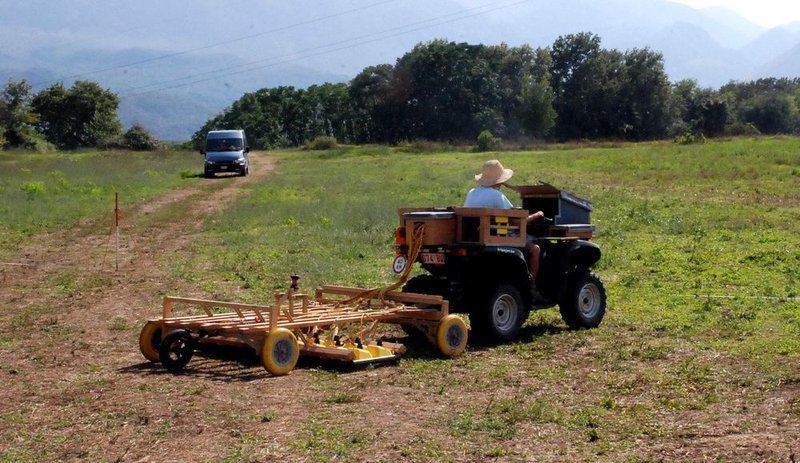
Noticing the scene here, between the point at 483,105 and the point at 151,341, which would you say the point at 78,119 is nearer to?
the point at 483,105

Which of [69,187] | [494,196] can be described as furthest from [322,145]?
[494,196]

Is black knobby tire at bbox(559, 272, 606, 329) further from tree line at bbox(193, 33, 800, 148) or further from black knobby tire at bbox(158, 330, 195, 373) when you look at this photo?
tree line at bbox(193, 33, 800, 148)

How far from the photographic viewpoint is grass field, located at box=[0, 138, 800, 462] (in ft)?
23.7

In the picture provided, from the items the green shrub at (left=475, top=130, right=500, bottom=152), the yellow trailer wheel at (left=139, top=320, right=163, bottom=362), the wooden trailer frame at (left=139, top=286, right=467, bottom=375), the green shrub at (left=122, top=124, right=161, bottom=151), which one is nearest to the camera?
the wooden trailer frame at (left=139, top=286, right=467, bottom=375)

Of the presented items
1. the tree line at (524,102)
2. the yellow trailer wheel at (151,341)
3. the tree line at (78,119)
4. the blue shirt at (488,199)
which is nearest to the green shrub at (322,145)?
the tree line at (78,119)

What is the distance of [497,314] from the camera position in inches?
440

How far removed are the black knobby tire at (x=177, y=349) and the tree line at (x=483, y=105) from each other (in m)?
77.7

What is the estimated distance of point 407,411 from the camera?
8164mm

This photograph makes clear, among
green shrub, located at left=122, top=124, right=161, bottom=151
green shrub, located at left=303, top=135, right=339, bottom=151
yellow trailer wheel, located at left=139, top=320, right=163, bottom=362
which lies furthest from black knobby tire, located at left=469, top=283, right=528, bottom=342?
green shrub, located at left=122, top=124, right=161, bottom=151

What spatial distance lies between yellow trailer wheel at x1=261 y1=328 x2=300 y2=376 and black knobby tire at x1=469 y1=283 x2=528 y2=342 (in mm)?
2233

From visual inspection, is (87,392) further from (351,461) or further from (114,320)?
(114,320)

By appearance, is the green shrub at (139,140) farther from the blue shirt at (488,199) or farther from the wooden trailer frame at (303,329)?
the wooden trailer frame at (303,329)

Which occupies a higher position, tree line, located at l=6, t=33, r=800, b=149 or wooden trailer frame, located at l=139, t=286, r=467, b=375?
tree line, located at l=6, t=33, r=800, b=149

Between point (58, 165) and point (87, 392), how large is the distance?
4435 centimetres
